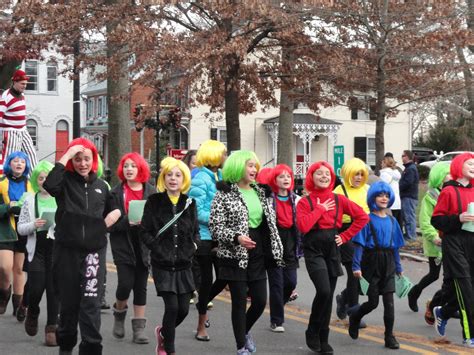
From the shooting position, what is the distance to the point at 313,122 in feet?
174

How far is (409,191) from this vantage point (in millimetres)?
18734

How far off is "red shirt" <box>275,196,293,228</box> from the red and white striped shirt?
4921 mm

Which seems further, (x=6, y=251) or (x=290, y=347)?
(x=6, y=251)

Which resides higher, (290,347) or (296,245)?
(296,245)

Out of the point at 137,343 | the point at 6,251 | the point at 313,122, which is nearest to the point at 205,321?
the point at 137,343

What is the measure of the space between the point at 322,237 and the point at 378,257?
807mm

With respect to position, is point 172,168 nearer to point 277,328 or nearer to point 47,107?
point 277,328

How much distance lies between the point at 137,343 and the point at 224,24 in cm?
1335

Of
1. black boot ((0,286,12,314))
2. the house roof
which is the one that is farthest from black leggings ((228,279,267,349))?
the house roof

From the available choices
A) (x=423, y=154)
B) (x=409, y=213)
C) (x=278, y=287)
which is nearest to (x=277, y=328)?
(x=278, y=287)

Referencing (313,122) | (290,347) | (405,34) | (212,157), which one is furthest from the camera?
(313,122)

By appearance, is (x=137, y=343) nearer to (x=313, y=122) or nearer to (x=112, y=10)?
(x=112, y=10)

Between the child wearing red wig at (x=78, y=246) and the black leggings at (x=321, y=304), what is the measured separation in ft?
6.97

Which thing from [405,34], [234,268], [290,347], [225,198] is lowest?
[290,347]
